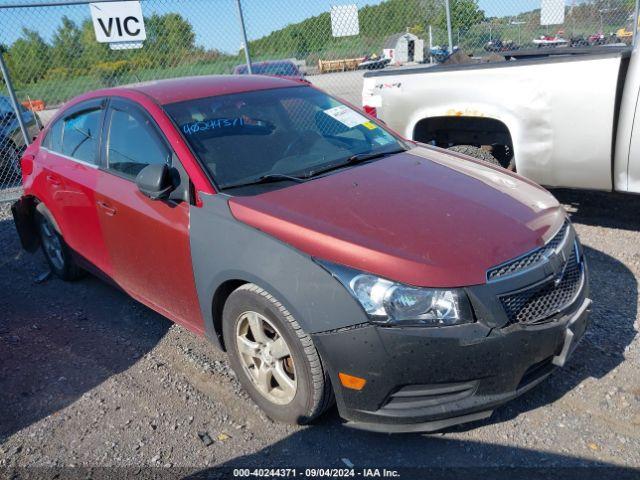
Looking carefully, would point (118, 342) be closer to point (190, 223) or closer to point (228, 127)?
point (190, 223)

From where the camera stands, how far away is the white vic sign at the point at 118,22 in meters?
8.31

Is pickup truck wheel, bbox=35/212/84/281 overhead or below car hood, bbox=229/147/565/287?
below

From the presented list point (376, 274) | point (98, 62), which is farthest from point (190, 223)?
point (98, 62)

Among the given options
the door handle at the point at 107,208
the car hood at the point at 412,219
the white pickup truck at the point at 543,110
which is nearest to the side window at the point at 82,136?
the door handle at the point at 107,208

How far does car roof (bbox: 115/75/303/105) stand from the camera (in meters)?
3.77

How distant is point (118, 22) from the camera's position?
8398mm

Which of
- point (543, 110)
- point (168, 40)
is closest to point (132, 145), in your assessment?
point (543, 110)

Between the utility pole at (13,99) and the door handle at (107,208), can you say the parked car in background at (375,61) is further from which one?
the door handle at (107,208)

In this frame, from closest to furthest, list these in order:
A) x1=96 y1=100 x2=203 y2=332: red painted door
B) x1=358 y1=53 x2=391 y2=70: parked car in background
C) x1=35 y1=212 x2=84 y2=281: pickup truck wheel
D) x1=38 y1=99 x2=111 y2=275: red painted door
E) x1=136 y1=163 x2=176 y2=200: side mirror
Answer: x1=136 y1=163 x2=176 y2=200: side mirror → x1=96 y1=100 x2=203 y2=332: red painted door → x1=38 y1=99 x2=111 y2=275: red painted door → x1=35 y1=212 x2=84 y2=281: pickup truck wheel → x1=358 y1=53 x2=391 y2=70: parked car in background

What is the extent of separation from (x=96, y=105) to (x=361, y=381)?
2965 millimetres

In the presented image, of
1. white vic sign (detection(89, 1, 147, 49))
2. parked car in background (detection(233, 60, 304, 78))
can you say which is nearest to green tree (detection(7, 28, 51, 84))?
white vic sign (detection(89, 1, 147, 49))

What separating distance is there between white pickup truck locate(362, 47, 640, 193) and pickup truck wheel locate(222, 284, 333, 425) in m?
3.19

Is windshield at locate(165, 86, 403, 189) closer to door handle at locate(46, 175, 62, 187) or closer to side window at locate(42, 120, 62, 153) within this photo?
door handle at locate(46, 175, 62, 187)

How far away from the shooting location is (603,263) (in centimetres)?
457
